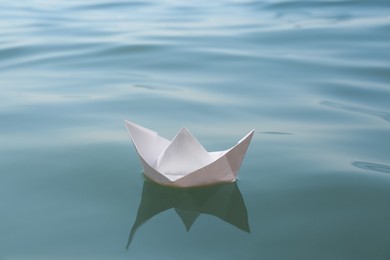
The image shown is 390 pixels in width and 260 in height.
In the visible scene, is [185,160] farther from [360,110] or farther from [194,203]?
[360,110]

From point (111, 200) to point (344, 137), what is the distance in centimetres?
67

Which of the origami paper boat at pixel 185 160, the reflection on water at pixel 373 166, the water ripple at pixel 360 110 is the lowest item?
the reflection on water at pixel 373 166

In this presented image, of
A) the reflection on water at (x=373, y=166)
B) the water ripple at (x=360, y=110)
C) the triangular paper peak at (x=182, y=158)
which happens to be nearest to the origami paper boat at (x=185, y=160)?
the triangular paper peak at (x=182, y=158)

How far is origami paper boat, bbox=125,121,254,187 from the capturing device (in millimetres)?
1163

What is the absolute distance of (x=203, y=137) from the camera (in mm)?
1608

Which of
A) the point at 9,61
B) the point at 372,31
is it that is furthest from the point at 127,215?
the point at 372,31

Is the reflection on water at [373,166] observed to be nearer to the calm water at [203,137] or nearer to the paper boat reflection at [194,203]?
the calm water at [203,137]

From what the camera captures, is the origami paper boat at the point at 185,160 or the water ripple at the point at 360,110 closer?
the origami paper boat at the point at 185,160

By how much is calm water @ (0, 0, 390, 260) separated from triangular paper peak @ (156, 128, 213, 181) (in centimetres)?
5

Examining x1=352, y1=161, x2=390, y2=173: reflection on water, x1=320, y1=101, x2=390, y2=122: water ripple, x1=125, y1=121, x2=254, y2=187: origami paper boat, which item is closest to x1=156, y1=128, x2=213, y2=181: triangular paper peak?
x1=125, y1=121, x2=254, y2=187: origami paper boat

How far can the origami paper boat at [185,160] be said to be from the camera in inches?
45.8

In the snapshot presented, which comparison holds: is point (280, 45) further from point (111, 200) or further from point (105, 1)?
point (105, 1)

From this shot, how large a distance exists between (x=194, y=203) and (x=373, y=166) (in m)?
0.44

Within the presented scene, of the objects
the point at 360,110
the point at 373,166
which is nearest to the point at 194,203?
the point at 373,166
